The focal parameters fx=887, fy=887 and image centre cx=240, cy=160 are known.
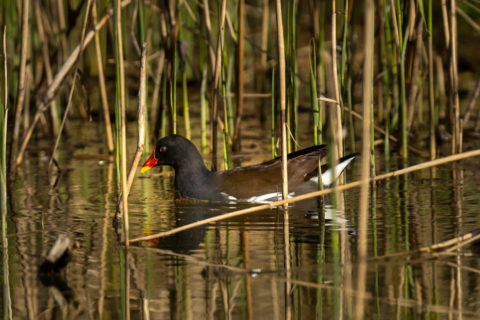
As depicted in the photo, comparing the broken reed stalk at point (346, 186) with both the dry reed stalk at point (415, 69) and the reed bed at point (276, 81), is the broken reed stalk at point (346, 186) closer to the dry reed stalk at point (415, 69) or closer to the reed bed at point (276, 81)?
the reed bed at point (276, 81)

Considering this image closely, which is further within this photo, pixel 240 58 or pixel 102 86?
pixel 102 86

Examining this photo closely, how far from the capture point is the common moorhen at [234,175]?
6332 millimetres

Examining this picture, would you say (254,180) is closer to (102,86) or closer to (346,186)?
(102,86)

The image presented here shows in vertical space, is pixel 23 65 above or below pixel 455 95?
above

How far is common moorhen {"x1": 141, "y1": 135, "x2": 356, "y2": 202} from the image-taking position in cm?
633

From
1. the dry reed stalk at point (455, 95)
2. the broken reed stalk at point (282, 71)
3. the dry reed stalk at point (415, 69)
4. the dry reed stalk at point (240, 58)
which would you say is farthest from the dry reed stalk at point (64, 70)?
the dry reed stalk at point (455, 95)

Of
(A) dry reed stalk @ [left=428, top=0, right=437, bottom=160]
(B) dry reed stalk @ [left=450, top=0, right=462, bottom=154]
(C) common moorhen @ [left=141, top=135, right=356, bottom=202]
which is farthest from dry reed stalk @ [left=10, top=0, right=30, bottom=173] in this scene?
(B) dry reed stalk @ [left=450, top=0, right=462, bottom=154]

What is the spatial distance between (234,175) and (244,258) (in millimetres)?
1968

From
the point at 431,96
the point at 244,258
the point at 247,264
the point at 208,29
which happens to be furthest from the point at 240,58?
the point at 247,264

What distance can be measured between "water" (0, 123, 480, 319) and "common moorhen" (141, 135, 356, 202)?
12cm

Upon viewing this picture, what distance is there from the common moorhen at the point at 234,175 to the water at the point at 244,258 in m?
0.12

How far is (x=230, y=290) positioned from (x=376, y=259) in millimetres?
792

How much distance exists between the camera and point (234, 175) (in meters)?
6.38

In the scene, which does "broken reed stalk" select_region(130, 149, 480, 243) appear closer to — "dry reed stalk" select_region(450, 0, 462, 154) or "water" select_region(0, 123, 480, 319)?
"water" select_region(0, 123, 480, 319)
